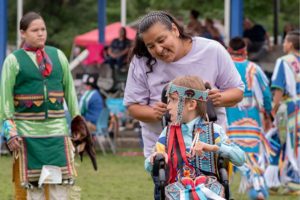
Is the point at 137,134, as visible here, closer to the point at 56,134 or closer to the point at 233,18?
the point at 233,18

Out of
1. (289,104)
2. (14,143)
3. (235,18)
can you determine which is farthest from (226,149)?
(235,18)

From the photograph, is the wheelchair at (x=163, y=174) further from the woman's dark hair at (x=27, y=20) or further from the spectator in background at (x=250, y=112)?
the spectator in background at (x=250, y=112)

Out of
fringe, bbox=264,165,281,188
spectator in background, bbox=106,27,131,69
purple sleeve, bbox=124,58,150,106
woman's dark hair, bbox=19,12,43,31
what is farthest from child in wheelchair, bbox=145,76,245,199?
spectator in background, bbox=106,27,131,69

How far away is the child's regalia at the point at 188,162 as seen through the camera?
6.47 metres

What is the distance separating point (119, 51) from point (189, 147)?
647 inches

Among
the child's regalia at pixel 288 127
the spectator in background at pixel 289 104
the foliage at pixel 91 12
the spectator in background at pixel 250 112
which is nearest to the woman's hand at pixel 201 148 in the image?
the spectator in background at pixel 250 112

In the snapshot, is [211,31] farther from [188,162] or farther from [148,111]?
[188,162]

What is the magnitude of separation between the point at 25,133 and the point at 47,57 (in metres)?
0.63

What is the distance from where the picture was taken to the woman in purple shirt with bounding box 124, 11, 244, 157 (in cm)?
684

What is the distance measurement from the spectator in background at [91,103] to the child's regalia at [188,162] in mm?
11842

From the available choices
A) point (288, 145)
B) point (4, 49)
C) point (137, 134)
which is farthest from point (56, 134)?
point (137, 134)

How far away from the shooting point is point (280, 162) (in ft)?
43.4

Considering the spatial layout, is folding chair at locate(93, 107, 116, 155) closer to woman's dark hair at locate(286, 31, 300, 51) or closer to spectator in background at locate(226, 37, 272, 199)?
woman's dark hair at locate(286, 31, 300, 51)

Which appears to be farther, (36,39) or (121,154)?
(121,154)
